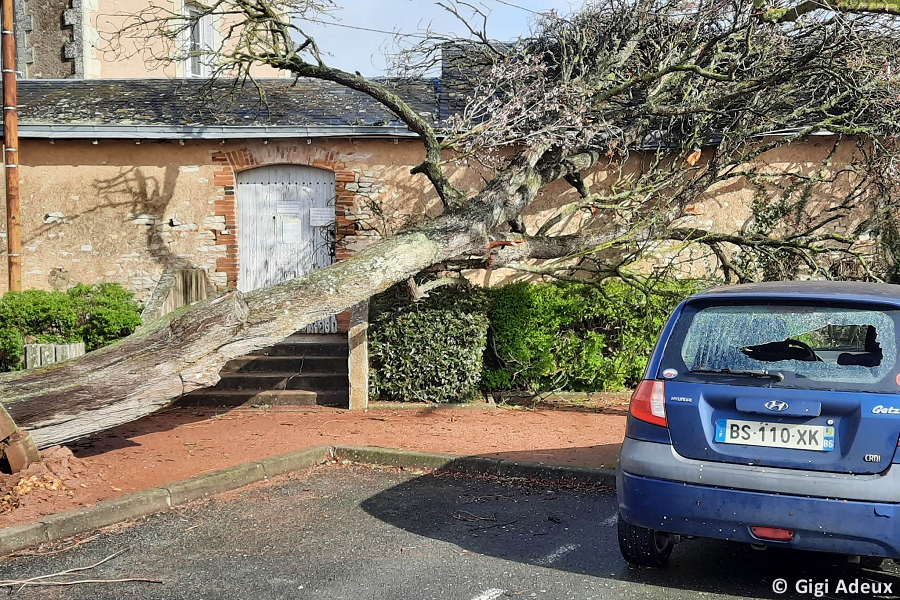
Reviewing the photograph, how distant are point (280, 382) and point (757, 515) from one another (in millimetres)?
7446

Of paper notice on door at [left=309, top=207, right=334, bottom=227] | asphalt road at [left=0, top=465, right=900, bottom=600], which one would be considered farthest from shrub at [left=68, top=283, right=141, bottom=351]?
asphalt road at [left=0, top=465, right=900, bottom=600]

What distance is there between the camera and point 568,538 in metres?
5.19

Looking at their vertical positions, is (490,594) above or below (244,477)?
above

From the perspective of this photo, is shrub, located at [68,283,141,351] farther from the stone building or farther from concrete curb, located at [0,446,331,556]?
concrete curb, located at [0,446,331,556]

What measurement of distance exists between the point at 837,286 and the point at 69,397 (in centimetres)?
561

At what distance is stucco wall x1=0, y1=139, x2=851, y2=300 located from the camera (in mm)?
12609

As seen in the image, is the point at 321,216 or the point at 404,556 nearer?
the point at 404,556

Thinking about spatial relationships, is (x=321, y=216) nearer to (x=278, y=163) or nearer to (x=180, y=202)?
(x=278, y=163)

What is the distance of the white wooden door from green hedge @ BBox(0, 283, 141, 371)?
104 inches

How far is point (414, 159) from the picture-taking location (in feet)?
41.5

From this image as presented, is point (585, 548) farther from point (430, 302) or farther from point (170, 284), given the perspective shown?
point (170, 284)

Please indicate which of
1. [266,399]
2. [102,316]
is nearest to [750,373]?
[266,399]

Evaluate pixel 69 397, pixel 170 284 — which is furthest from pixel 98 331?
pixel 69 397

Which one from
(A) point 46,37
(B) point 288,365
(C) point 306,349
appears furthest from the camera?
(A) point 46,37
